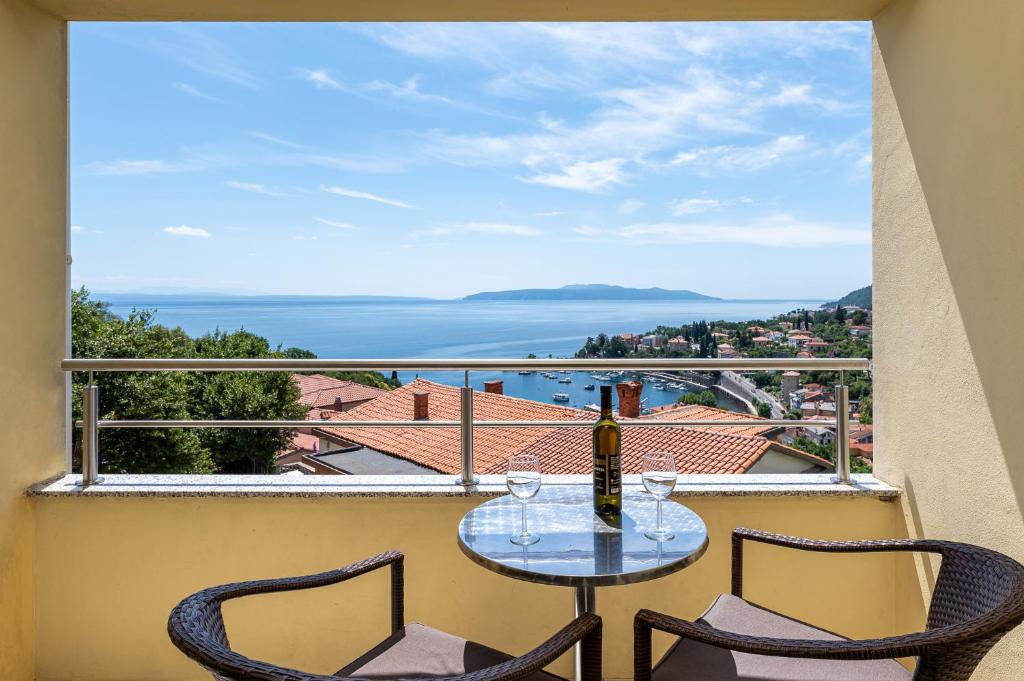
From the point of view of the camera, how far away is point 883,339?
2.19m

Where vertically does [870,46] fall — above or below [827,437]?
above

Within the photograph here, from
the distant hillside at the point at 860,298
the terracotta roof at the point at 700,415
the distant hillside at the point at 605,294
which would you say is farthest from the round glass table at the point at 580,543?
the distant hillside at the point at 605,294

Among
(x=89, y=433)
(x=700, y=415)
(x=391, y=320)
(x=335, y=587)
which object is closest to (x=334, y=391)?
(x=391, y=320)

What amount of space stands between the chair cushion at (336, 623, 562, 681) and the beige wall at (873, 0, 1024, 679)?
1311 millimetres

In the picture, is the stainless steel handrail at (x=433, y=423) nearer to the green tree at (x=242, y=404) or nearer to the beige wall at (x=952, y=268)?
the beige wall at (x=952, y=268)

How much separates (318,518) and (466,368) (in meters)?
0.74

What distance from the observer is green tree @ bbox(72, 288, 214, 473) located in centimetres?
1656

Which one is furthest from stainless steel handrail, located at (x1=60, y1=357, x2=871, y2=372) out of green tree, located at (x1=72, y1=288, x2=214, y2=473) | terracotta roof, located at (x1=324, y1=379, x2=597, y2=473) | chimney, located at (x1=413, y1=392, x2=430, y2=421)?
green tree, located at (x1=72, y1=288, x2=214, y2=473)

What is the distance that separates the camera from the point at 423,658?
140 cm

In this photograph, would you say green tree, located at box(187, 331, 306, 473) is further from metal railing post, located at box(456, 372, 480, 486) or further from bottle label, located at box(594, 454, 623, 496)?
bottle label, located at box(594, 454, 623, 496)

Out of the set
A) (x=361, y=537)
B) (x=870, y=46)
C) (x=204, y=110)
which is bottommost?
(x=361, y=537)

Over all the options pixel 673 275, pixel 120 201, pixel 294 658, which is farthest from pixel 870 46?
pixel 120 201

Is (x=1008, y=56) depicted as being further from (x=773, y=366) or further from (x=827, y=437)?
(x=827, y=437)

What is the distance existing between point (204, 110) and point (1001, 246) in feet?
104
